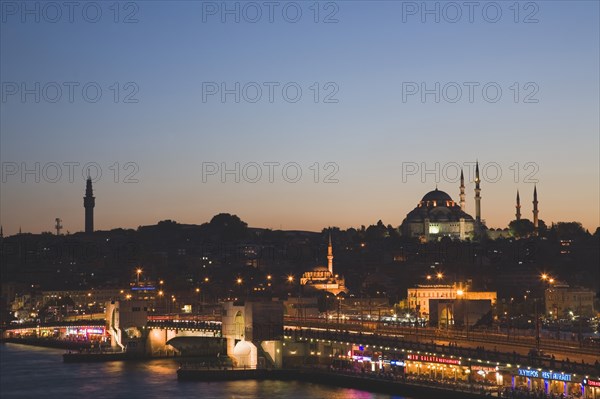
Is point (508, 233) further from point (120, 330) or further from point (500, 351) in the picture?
point (500, 351)

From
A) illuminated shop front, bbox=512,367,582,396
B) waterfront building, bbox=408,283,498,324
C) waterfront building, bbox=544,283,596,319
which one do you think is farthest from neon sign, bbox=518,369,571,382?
waterfront building, bbox=544,283,596,319

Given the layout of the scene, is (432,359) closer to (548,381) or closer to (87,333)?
(548,381)

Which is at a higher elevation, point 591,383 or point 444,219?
point 444,219

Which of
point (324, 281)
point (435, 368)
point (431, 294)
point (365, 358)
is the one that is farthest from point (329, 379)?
point (324, 281)

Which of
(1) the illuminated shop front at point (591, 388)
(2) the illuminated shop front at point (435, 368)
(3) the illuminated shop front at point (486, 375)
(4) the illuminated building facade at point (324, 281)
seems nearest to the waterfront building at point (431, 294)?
(4) the illuminated building facade at point (324, 281)

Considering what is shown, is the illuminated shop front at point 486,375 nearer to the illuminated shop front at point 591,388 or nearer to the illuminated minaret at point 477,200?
the illuminated shop front at point 591,388

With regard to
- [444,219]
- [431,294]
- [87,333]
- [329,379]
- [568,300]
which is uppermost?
[444,219]

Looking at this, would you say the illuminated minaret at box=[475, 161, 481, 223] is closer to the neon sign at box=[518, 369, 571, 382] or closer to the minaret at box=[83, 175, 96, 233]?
the minaret at box=[83, 175, 96, 233]
